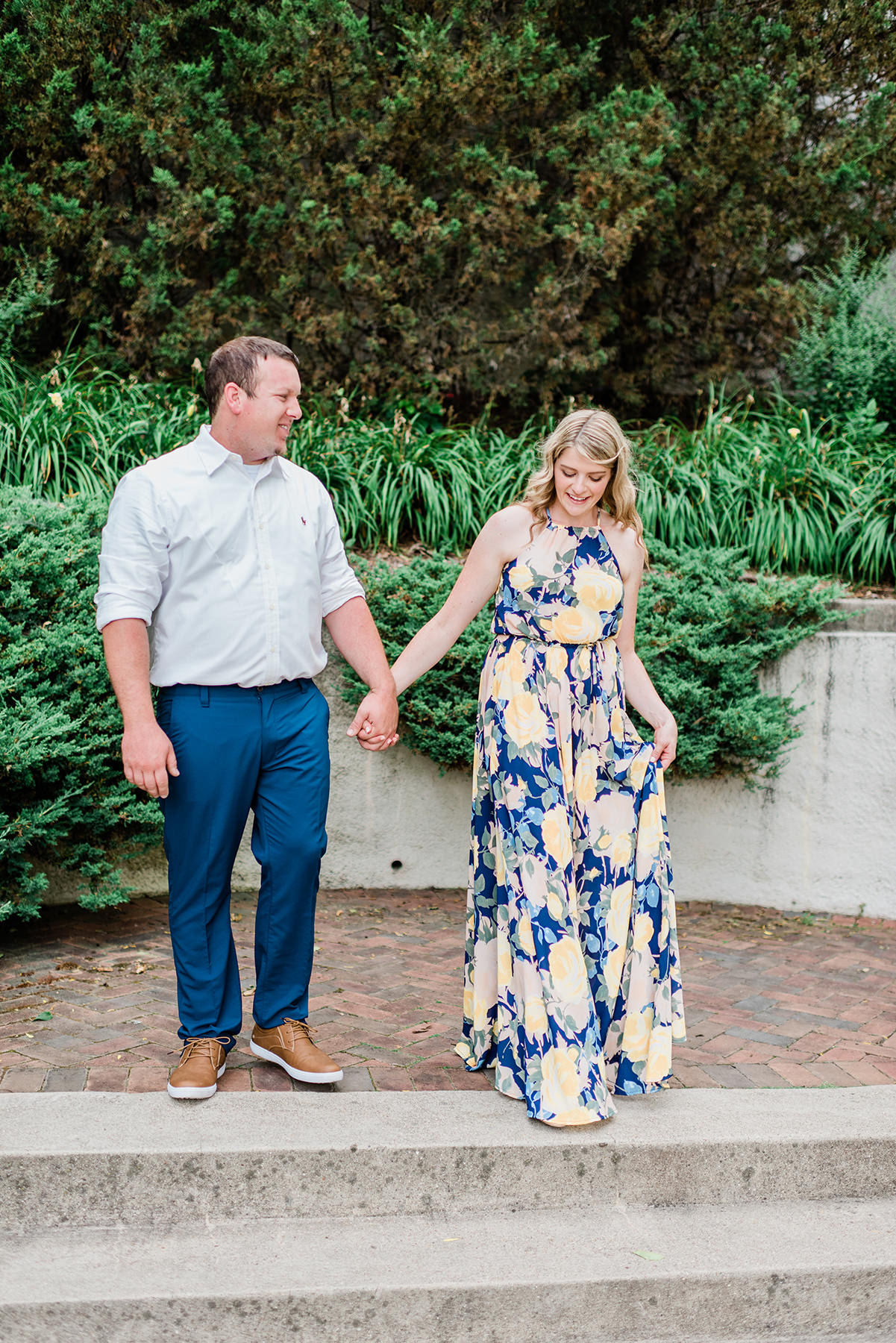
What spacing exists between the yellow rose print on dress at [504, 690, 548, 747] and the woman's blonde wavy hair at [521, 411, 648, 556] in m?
0.51

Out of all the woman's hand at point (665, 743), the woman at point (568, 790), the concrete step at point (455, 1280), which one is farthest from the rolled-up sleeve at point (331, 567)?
the concrete step at point (455, 1280)

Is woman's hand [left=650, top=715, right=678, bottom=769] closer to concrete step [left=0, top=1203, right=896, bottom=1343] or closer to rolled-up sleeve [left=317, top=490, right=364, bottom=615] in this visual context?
rolled-up sleeve [left=317, top=490, right=364, bottom=615]

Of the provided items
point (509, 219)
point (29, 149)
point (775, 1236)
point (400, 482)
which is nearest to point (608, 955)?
point (775, 1236)

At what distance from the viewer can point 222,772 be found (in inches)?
114

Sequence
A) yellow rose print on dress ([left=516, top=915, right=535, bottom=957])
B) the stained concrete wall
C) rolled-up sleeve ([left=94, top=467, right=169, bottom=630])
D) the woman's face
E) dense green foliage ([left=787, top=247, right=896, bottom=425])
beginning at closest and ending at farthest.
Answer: rolled-up sleeve ([left=94, top=467, right=169, bottom=630]), yellow rose print on dress ([left=516, top=915, right=535, bottom=957]), the woman's face, the stained concrete wall, dense green foliage ([left=787, top=247, right=896, bottom=425])

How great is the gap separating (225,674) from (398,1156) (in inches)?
49.2

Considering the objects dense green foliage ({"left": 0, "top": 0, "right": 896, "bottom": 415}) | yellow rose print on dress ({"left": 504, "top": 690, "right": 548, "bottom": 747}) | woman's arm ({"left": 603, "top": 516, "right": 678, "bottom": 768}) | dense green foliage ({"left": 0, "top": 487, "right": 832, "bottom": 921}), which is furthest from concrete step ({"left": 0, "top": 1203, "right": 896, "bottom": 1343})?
dense green foliage ({"left": 0, "top": 0, "right": 896, "bottom": 415})

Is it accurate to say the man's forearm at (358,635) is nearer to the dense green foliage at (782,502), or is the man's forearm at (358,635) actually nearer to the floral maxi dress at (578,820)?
the floral maxi dress at (578,820)

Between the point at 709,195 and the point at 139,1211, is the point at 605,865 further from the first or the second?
the point at 709,195

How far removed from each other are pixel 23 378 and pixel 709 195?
455 centimetres

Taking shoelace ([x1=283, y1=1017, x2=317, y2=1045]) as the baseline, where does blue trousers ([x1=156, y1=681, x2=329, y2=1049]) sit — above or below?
above

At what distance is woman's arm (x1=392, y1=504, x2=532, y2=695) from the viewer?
321 cm

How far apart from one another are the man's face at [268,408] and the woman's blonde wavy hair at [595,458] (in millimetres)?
700

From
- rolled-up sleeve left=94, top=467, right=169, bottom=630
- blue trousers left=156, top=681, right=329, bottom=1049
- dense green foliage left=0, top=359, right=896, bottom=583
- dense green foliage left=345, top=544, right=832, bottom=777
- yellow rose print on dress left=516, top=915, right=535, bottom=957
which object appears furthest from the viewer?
dense green foliage left=0, top=359, right=896, bottom=583
